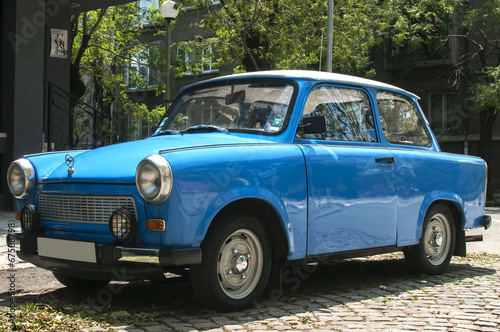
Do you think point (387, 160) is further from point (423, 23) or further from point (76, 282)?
point (423, 23)

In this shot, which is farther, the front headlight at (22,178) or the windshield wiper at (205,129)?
the windshield wiper at (205,129)

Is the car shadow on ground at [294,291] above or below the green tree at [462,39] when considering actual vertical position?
below

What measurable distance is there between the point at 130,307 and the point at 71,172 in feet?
3.69

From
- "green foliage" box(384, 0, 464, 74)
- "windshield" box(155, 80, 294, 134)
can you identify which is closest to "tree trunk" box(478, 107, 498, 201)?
"green foliage" box(384, 0, 464, 74)

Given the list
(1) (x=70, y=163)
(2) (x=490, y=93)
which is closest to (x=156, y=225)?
(1) (x=70, y=163)

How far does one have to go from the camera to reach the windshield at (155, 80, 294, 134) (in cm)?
553

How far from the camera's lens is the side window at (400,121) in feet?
21.7

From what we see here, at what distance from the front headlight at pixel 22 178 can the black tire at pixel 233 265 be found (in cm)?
167

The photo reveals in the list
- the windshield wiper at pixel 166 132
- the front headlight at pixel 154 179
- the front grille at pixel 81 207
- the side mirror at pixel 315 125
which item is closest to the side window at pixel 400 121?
the side mirror at pixel 315 125

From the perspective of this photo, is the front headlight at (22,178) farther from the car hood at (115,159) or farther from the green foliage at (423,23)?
the green foliage at (423,23)

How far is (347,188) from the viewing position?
565 cm

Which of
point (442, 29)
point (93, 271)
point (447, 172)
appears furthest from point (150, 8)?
point (93, 271)

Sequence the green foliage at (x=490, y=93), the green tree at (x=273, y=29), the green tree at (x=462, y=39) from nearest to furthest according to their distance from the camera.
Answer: the green tree at (x=273, y=29)
the green foliage at (x=490, y=93)
the green tree at (x=462, y=39)

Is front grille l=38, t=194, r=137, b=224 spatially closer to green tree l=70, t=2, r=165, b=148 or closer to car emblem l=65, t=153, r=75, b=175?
car emblem l=65, t=153, r=75, b=175
